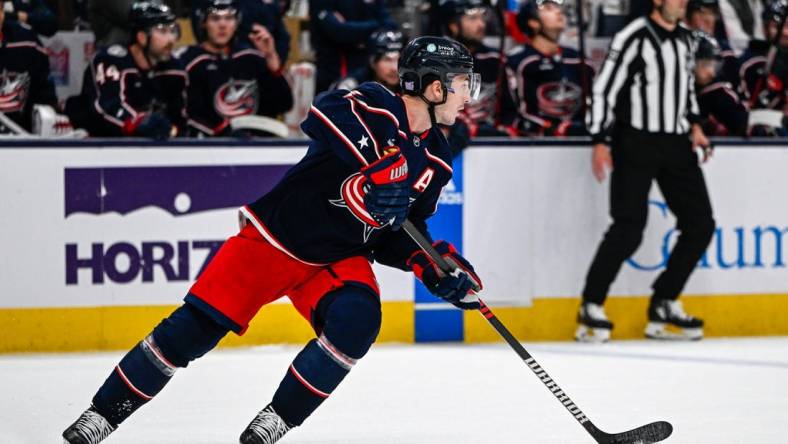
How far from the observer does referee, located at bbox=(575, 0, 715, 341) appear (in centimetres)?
556

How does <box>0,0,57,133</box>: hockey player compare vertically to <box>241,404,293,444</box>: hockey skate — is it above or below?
above

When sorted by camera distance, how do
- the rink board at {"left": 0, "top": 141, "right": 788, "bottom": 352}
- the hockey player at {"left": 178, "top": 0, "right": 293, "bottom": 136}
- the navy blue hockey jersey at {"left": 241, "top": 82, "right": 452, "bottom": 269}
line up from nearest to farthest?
the navy blue hockey jersey at {"left": 241, "top": 82, "right": 452, "bottom": 269}, the rink board at {"left": 0, "top": 141, "right": 788, "bottom": 352}, the hockey player at {"left": 178, "top": 0, "right": 293, "bottom": 136}

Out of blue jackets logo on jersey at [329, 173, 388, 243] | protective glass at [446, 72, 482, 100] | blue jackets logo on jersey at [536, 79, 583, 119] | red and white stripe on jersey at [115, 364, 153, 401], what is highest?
protective glass at [446, 72, 482, 100]

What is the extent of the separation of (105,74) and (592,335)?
2273mm

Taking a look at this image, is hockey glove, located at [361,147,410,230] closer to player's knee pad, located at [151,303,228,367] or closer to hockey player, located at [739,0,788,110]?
player's knee pad, located at [151,303,228,367]

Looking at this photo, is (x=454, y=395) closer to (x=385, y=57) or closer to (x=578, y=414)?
(x=578, y=414)

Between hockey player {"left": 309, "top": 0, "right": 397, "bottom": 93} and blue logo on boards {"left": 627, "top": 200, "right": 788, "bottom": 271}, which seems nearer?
blue logo on boards {"left": 627, "top": 200, "right": 788, "bottom": 271}

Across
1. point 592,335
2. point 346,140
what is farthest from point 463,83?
point 592,335

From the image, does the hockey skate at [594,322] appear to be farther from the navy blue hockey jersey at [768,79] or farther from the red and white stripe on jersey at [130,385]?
the red and white stripe on jersey at [130,385]

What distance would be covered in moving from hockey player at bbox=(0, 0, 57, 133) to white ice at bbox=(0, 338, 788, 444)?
124cm

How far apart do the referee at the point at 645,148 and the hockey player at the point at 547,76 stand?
0.72 metres

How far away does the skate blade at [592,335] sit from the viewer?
220 inches

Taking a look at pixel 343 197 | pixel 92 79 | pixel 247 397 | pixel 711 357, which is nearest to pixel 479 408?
pixel 247 397

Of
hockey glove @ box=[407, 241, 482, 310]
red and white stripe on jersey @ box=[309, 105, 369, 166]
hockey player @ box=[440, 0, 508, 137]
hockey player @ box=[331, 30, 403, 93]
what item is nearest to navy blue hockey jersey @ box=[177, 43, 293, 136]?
hockey player @ box=[331, 30, 403, 93]
